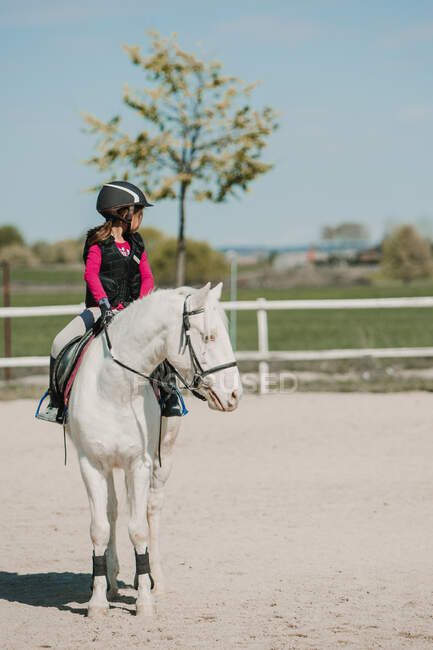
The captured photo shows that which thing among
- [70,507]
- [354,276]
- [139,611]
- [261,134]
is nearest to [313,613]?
[139,611]

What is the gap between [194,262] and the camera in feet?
311

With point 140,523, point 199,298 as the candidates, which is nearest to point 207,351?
point 199,298

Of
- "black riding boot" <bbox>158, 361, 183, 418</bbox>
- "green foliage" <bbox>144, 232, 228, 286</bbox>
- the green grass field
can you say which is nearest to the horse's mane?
"black riding boot" <bbox>158, 361, 183, 418</bbox>

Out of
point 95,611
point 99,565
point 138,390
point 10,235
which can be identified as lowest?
point 95,611

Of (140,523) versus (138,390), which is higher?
(138,390)

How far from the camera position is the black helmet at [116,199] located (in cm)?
539

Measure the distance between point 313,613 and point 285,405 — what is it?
840 centimetres

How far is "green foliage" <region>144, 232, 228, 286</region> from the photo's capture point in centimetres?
9306

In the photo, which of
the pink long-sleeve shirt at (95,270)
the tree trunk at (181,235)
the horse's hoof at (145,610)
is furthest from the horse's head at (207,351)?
the tree trunk at (181,235)

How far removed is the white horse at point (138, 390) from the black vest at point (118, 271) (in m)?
0.41

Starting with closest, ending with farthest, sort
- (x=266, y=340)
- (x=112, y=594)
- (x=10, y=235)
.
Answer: (x=112, y=594), (x=266, y=340), (x=10, y=235)

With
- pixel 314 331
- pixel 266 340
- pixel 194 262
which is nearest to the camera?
pixel 266 340

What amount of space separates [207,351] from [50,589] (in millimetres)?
2167

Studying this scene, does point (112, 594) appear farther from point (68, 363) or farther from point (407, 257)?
point (407, 257)
